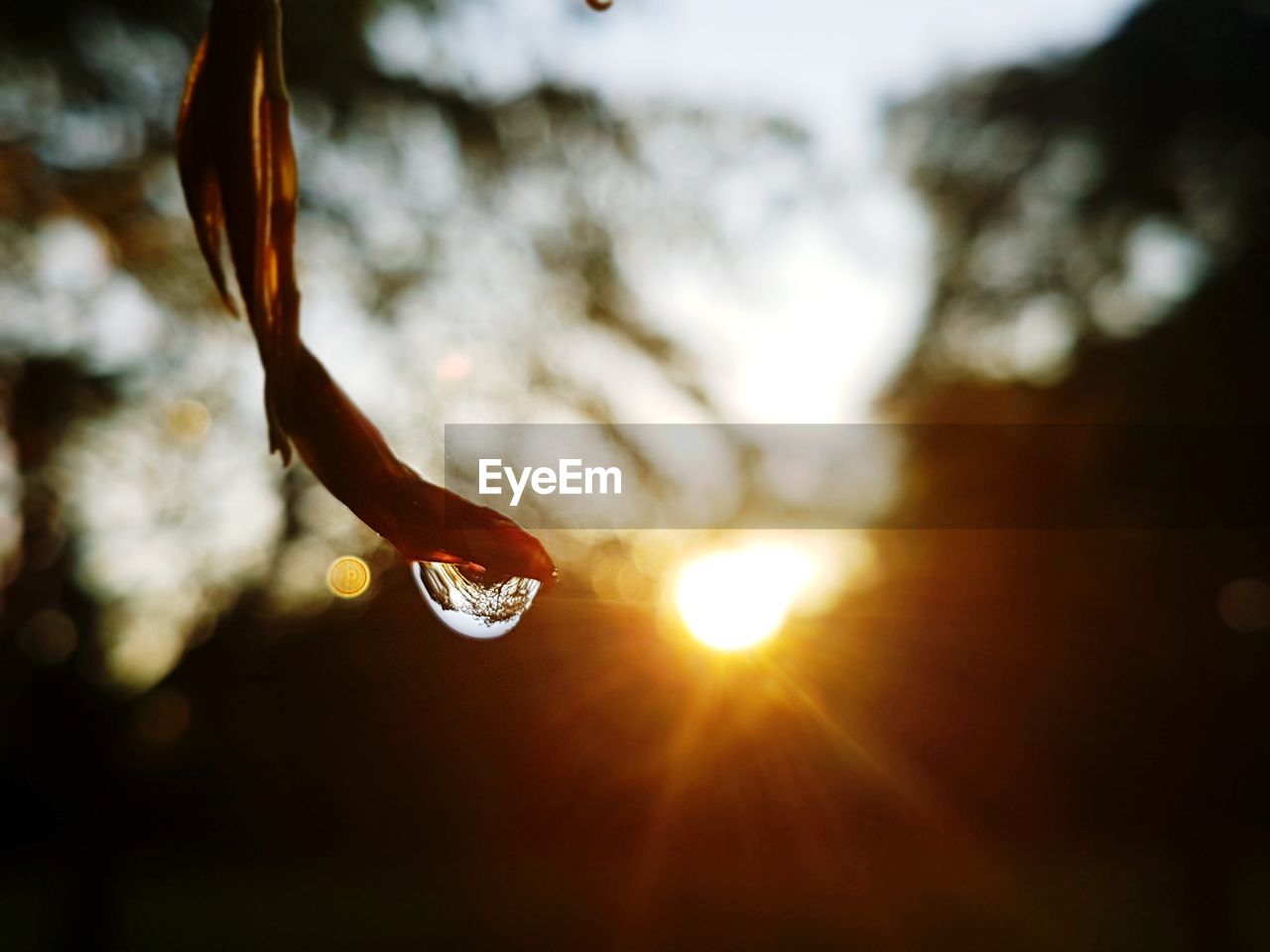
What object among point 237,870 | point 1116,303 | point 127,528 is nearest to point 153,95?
point 127,528

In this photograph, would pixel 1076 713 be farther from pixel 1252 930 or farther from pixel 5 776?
pixel 5 776

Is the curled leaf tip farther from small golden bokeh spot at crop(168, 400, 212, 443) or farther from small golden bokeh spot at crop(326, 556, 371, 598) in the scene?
small golden bokeh spot at crop(168, 400, 212, 443)

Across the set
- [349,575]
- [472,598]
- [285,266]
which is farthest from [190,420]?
[285,266]

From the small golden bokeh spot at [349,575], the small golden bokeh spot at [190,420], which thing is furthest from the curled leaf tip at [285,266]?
the small golden bokeh spot at [190,420]

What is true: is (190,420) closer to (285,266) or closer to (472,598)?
(472,598)

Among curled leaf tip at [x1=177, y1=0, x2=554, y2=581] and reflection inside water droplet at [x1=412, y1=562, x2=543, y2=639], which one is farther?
reflection inside water droplet at [x1=412, y1=562, x2=543, y2=639]

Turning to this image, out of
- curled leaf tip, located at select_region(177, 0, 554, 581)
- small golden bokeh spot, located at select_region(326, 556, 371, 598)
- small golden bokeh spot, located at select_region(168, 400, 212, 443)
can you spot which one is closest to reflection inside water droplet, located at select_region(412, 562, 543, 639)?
curled leaf tip, located at select_region(177, 0, 554, 581)

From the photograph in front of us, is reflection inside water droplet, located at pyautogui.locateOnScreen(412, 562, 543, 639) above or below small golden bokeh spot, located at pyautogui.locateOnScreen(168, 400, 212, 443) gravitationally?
below
